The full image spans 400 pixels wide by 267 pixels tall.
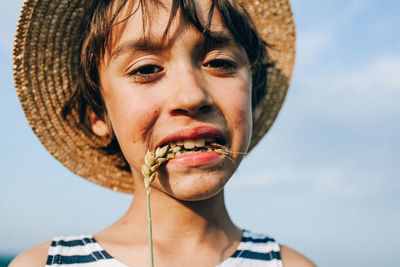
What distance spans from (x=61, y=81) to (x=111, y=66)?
29.2 inches

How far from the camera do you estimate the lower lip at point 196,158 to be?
188cm

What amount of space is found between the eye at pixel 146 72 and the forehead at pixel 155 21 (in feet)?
0.47

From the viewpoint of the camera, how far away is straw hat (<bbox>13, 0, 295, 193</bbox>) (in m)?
2.52

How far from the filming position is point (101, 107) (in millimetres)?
2578

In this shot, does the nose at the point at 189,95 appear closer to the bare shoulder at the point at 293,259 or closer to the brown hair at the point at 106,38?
the brown hair at the point at 106,38

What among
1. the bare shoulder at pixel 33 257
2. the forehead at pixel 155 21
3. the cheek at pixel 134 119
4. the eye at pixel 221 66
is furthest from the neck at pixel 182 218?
the forehead at pixel 155 21

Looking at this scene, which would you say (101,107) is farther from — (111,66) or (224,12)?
(224,12)

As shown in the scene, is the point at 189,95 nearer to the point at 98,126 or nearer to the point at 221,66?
the point at 221,66

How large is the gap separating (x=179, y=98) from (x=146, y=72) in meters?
0.28

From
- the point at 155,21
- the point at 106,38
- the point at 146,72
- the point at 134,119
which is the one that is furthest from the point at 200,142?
the point at 106,38

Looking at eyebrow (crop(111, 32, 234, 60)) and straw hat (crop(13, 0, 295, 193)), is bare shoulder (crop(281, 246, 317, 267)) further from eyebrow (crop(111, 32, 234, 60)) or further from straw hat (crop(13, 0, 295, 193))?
eyebrow (crop(111, 32, 234, 60))

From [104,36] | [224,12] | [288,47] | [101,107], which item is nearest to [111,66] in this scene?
[104,36]

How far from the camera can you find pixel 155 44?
77.6 inches

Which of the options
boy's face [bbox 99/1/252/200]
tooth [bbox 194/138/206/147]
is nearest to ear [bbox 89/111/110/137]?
boy's face [bbox 99/1/252/200]
